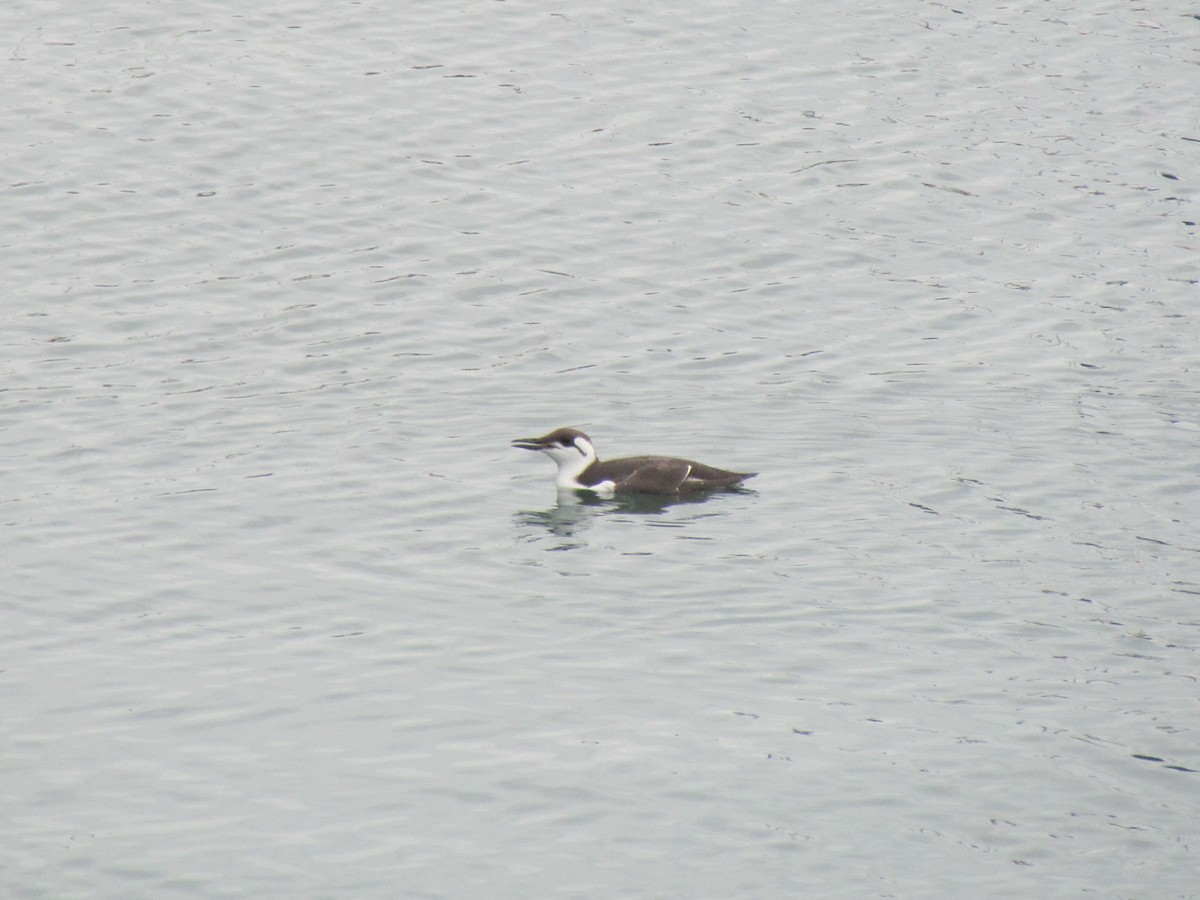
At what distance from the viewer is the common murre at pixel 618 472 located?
1667 centimetres

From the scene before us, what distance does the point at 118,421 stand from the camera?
17.8 metres

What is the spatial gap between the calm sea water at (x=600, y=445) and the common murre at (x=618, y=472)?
0.98ft

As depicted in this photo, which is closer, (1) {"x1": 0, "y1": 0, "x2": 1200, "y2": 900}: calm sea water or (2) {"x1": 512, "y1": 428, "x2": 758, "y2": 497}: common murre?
(1) {"x1": 0, "y1": 0, "x2": 1200, "y2": 900}: calm sea water

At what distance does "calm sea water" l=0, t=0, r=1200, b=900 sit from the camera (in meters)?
10.9

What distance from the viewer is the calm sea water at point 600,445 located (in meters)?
10.9

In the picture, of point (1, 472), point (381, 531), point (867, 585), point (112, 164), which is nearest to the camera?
point (867, 585)

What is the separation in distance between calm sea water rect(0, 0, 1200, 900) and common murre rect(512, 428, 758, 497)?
0.30 m

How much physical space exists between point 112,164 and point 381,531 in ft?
37.1

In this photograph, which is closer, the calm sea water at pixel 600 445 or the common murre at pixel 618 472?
the calm sea water at pixel 600 445

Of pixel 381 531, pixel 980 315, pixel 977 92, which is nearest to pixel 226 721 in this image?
pixel 381 531

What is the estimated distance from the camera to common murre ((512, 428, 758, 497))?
54.7 ft

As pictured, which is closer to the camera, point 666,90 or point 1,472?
point 1,472

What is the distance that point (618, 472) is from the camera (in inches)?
668

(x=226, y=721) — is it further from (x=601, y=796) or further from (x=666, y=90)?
(x=666, y=90)
